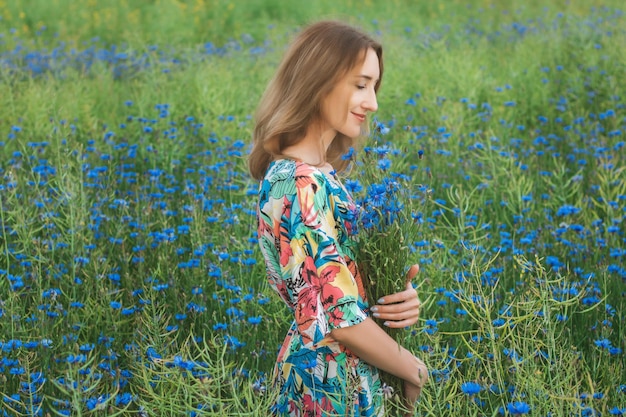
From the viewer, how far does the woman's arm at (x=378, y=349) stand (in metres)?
1.90

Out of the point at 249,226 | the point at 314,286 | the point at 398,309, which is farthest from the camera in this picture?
the point at 249,226

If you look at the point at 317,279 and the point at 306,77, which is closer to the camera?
the point at 317,279

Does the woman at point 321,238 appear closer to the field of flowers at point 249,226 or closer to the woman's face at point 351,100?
the woman's face at point 351,100

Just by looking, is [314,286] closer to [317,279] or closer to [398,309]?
[317,279]

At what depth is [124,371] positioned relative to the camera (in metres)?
2.65

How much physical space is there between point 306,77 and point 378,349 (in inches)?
28.3

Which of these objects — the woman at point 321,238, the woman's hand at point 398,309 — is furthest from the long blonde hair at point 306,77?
the woman's hand at point 398,309

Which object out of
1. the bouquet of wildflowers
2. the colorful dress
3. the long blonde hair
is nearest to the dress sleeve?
the colorful dress

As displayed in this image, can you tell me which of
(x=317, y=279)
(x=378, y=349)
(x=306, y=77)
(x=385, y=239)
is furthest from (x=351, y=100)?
(x=378, y=349)

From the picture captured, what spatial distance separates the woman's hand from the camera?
2.01 m

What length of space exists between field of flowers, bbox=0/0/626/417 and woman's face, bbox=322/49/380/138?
0.07m

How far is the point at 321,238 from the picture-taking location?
1.88 meters

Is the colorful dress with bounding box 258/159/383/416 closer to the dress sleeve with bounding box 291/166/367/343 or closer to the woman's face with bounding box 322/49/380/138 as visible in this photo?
the dress sleeve with bounding box 291/166/367/343

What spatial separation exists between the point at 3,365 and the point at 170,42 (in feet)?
19.6
